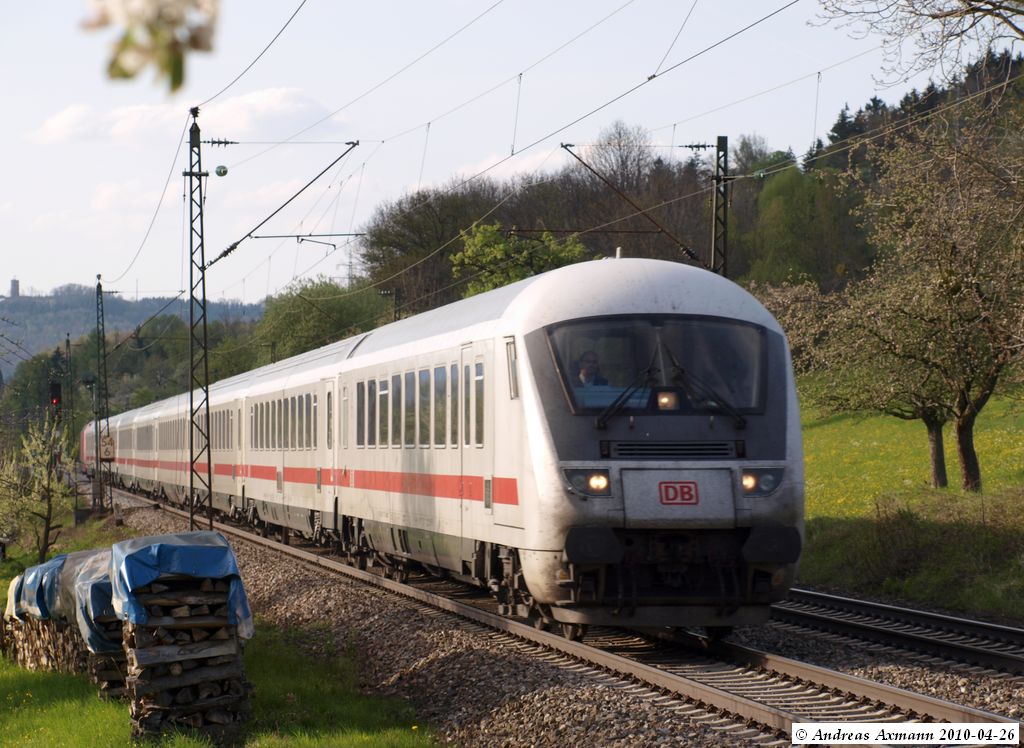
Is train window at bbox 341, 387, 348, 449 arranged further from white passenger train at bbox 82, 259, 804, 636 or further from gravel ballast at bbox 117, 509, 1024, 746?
white passenger train at bbox 82, 259, 804, 636

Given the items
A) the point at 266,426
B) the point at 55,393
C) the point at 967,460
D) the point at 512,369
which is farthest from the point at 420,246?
the point at 512,369

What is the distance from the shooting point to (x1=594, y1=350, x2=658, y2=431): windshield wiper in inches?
432

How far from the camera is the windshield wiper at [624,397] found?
11.0m

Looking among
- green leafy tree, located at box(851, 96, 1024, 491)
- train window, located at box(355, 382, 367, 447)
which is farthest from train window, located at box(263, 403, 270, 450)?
green leafy tree, located at box(851, 96, 1024, 491)

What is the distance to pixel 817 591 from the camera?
675 inches

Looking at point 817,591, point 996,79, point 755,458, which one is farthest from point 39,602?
point 996,79

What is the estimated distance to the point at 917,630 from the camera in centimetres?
1272

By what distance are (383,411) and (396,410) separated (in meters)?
0.79

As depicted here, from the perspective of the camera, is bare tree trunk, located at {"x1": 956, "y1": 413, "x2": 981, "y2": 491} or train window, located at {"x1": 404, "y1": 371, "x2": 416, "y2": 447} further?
bare tree trunk, located at {"x1": 956, "y1": 413, "x2": 981, "y2": 491}

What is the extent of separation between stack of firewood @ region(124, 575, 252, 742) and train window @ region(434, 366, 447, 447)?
501 centimetres

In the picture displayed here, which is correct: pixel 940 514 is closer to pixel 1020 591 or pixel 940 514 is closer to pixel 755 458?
pixel 1020 591

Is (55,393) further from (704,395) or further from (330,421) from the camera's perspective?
(704,395)

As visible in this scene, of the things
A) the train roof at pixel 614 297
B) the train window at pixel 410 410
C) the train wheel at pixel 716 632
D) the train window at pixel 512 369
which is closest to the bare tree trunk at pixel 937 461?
the train window at pixel 410 410

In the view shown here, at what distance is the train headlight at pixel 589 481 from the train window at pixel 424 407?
4513 millimetres
